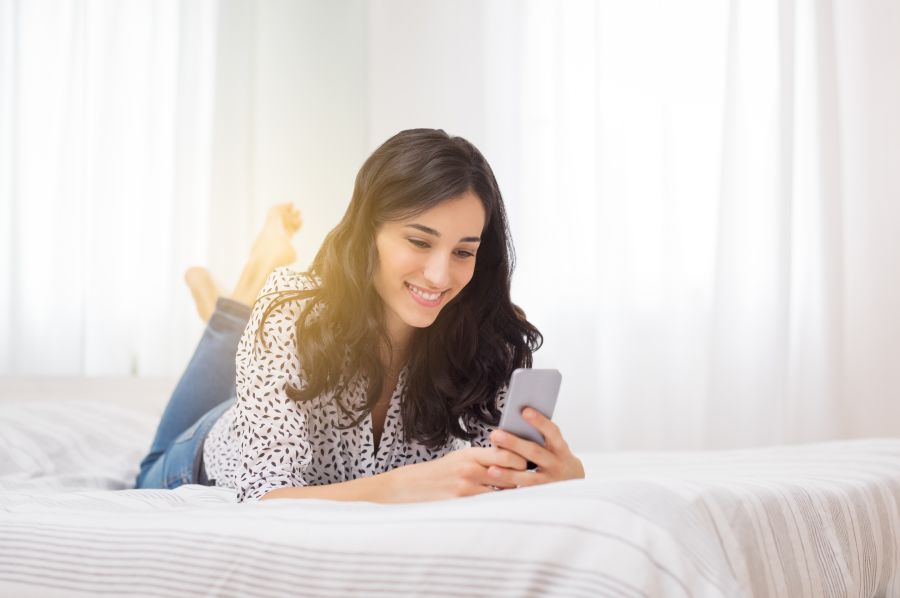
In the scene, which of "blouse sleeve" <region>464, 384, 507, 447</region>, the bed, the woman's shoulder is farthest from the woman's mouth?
the bed

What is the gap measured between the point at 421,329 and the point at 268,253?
1.15 metres

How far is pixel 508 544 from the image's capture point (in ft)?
2.73

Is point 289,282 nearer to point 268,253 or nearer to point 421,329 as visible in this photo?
point 421,329

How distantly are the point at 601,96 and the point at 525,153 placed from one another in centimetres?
36

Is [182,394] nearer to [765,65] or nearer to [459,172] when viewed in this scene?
[459,172]

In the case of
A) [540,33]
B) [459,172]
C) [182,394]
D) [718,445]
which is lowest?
[718,445]

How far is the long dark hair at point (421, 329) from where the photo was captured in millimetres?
1380

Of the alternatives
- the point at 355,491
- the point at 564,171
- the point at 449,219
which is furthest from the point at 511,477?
the point at 564,171

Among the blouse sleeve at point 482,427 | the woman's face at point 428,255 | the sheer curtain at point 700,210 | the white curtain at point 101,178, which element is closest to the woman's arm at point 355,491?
the woman's face at point 428,255

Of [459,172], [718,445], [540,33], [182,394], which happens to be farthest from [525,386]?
[540,33]

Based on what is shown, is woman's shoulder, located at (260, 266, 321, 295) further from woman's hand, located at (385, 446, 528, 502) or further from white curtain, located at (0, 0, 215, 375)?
white curtain, located at (0, 0, 215, 375)

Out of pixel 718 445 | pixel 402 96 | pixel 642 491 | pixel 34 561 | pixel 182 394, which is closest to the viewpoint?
pixel 642 491

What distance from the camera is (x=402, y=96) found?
3.76 meters

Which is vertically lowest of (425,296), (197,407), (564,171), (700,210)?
(197,407)
